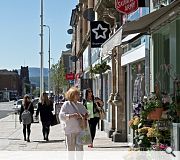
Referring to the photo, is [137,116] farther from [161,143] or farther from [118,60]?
[118,60]

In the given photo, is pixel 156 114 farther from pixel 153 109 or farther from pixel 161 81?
pixel 161 81

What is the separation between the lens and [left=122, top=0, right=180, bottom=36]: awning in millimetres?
8894

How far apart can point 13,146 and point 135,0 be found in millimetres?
6405

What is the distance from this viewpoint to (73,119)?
35.3ft

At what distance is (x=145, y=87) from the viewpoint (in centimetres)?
1320

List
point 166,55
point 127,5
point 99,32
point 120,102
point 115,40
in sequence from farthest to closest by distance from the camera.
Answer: point 99,32 → point 120,102 → point 127,5 → point 166,55 → point 115,40

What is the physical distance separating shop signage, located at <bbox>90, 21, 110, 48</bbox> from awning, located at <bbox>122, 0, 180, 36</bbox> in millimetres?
8353

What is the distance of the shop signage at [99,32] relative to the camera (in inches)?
778

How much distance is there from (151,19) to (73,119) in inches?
105

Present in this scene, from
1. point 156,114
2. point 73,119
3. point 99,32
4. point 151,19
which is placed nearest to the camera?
point 156,114

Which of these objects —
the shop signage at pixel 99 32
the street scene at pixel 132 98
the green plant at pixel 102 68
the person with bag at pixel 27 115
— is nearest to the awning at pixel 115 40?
the street scene at pixel 132 98

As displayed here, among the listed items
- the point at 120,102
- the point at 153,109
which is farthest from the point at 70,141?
the point at 120,102

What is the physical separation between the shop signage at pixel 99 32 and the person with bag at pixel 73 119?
356 inches

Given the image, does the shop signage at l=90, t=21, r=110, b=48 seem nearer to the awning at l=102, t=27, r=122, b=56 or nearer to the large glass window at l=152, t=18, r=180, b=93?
the awning at l=102, t=27, r=122, b=56
